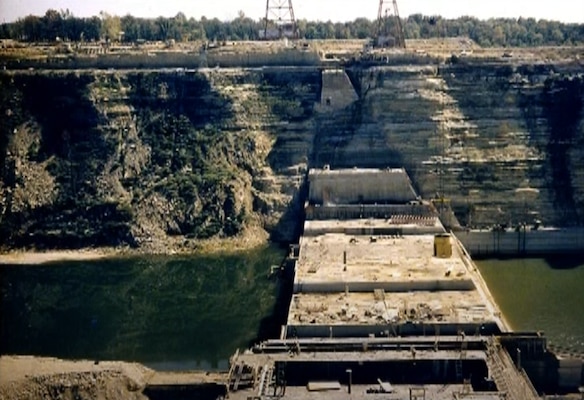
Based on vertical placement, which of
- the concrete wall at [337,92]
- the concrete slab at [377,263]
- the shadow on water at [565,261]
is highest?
the concrete wall at [337,92]

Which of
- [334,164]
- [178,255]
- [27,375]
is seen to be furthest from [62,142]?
[27,375]

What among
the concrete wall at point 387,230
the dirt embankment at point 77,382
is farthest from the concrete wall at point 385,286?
the concrete wall at point 387,230

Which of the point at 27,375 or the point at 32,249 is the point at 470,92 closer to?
the point at 32,249

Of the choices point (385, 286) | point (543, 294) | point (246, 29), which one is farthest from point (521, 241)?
point (246, 29)

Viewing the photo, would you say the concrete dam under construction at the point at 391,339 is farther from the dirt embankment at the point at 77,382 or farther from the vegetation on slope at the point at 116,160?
the vegetation on slope at the point at 116,160

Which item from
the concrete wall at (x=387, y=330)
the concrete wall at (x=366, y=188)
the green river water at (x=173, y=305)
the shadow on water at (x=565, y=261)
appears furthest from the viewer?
the concrete wall at (x=366, y=188)

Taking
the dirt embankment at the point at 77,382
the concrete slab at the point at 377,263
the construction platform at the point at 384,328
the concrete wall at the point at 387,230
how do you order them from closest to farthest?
the construction platform at the point at 384,328
the dirt embankment at the point at 77,382
the concrete slab at the point at 377,263
the concrete wall at the point at 387,230

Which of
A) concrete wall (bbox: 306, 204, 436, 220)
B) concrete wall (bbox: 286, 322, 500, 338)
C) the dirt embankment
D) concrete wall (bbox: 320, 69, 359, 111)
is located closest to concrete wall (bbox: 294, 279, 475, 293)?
concrete wall (bbox: 286, 322, 500, 338)

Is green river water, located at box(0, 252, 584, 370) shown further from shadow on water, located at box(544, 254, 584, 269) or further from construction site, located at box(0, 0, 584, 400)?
construction site, located at box(0, 0, 584, 400)
